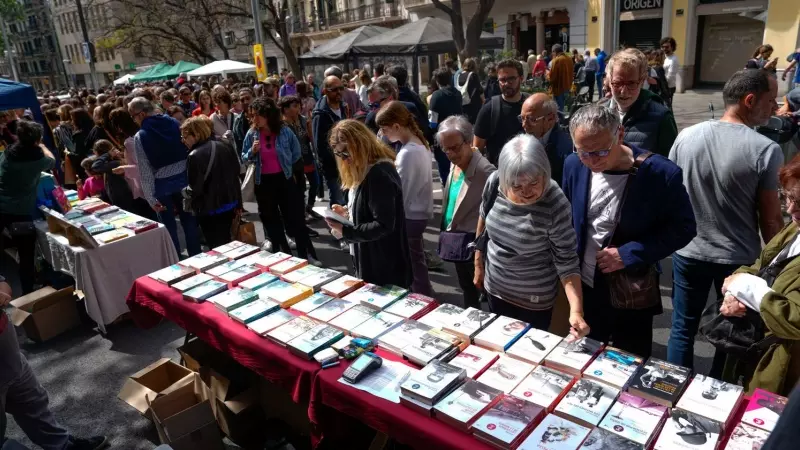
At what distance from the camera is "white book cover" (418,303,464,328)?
2.35 m

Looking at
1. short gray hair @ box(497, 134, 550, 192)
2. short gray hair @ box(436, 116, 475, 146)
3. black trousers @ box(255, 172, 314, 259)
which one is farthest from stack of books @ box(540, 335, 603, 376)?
black trousers @ box(255, 172, 314, 259)

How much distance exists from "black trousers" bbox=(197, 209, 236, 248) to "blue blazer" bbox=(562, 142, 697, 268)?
3.34 metres

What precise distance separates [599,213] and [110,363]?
3.67 m

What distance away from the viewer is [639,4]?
18172mm

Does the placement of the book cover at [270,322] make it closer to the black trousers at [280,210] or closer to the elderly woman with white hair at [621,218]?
the elderly woman with white hair at [621,218]

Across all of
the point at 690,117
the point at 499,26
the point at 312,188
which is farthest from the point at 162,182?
the point at 499,26

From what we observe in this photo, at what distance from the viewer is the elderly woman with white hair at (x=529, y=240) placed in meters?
2.18

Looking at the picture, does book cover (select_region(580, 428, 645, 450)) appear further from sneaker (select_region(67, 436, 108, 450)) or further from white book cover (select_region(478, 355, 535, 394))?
sneaker (select_region(67, 436, 108, 450))

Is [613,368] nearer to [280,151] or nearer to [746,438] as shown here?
[746,438]

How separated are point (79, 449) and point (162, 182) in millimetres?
2559

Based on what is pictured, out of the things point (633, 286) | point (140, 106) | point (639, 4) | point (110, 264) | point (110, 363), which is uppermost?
point (639, 4)

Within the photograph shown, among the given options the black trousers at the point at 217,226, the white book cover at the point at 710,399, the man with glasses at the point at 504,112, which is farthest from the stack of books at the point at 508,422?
the black trousers at the point at 217,226

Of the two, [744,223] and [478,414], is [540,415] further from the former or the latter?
[744,223]

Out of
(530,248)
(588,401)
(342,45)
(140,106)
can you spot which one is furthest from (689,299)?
(342,45)
